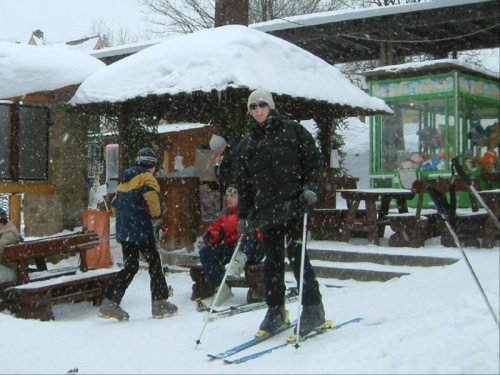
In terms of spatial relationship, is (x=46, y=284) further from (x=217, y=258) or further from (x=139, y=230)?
(x=217, y=258)

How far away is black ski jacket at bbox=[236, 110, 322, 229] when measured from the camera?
511 cm

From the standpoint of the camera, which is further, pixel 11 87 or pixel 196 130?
pixel 196 130

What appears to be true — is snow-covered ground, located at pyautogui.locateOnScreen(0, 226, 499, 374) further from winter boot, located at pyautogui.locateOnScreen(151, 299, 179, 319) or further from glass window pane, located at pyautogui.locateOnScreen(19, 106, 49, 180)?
glass window pane, located at pyautogui.locateOnScreen(19, 106, 49, 180)

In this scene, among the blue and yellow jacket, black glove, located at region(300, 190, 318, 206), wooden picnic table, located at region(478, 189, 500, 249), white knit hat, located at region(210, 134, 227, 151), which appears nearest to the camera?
black glove, located at region(300, 190, 318, 206)

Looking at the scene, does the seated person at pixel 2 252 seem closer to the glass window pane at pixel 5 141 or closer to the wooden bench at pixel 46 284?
the wooden bench at pixel 46 284

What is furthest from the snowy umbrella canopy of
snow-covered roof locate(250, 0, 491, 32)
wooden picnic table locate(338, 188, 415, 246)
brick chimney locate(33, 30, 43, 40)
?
brick chimney locate(33, 30, 43, 40)

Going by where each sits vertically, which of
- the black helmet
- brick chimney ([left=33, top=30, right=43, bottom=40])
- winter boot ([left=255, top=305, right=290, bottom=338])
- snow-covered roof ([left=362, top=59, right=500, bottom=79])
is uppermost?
brick chimney ([left=33, top=30, right=43, bottom=40])

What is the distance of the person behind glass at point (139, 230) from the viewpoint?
22.5 feet

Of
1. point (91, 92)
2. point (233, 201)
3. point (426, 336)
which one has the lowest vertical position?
point (426, 336)

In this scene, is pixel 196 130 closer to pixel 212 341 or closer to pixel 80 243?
pixel 80 243

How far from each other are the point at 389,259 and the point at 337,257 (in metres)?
0.78

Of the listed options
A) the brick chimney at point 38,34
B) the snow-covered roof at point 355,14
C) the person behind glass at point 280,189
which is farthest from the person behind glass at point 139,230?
the brick chimney at point 38,34

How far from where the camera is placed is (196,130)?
26250mm

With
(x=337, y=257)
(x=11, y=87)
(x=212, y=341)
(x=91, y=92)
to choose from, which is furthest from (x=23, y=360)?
(x=11, y=87)
